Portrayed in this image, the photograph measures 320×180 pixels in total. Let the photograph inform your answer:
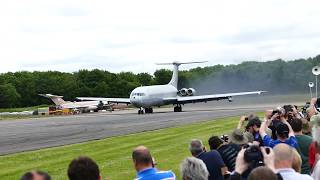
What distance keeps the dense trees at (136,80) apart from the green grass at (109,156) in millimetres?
48340

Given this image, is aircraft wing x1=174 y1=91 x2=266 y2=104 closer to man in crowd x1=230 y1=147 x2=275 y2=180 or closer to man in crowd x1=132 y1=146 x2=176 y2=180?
man in crowd x1=132 y1=146 x2=176 y2=180

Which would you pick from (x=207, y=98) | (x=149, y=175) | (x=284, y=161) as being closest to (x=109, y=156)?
(x=149, y=175)

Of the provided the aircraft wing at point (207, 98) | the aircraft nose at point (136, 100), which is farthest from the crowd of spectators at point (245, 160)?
the aircraft wing at point (207, 98)

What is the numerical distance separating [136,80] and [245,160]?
15054 centimetres

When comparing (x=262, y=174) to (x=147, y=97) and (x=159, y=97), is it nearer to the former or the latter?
(x=147, y=97)

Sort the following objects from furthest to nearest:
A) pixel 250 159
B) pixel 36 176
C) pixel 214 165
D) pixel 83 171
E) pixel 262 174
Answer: pixel 214 165
pixel 250 159
pixel 83 171
pixel 262 174
pixel 36 176

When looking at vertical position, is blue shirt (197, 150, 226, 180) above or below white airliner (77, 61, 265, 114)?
below

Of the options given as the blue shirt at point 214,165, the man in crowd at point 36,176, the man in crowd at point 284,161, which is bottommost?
the blue shirt at point 214,165

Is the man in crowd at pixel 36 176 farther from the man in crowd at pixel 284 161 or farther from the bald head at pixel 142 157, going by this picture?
the man in crowd at pixel 284 161

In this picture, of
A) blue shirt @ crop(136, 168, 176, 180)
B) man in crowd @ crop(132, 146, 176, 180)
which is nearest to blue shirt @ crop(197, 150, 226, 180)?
blue shirt @ crop(136, 168, 176, 180)

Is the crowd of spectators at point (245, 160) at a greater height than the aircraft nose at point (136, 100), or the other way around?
the aircraft nose at point (136, 100)

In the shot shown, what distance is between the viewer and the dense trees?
75375 mm

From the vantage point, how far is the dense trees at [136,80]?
7538 centimetres

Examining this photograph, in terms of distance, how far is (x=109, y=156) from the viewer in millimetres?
20062
